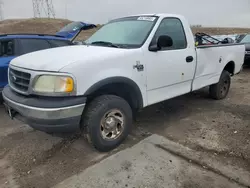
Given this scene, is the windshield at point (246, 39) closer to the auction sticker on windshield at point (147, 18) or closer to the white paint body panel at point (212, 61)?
the white paint body panel at point (212, 61)

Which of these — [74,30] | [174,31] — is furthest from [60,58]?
[74,30]

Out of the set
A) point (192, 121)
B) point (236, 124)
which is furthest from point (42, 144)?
point (236, 124)

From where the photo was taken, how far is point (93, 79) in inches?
119

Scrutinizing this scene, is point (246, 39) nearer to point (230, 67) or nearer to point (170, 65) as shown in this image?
point (230, 67)

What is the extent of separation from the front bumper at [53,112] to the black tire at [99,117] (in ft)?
0.58

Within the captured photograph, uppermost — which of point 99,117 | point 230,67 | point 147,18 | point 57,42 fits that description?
point 147,18

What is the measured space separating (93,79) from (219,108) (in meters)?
3.42

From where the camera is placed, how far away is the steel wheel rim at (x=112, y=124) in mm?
3338

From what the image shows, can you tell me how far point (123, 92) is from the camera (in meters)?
3.66

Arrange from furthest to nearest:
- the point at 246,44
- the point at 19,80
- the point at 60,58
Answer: the point at 246,44 < the point at 19,80 < the point at 60,58

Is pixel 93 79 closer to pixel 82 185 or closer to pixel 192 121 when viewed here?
pixel 82 185

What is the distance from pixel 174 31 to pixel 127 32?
2.96ft

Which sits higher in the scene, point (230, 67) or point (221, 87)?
point (230, 67)

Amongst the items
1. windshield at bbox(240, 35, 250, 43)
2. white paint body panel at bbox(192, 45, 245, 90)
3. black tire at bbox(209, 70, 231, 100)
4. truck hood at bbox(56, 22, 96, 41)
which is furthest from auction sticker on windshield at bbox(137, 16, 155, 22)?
windshield at bbox(240, 35, 250, 43)
